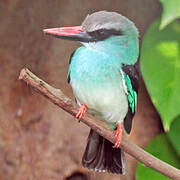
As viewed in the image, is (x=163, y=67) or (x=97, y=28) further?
(x=163, y=67)

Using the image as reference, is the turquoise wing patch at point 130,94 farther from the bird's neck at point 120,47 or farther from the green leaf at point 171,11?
the green leaf at point 171,11

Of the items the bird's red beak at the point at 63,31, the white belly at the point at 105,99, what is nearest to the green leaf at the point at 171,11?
the white belly at the point at 105,99

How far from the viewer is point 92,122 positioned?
1.82 meters

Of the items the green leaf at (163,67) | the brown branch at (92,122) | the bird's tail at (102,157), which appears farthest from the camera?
the green leaf at (163,67)

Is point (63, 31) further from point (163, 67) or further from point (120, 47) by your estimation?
point (163, 67)

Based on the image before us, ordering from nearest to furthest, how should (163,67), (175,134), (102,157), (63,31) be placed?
1. (63,31)
2. (102,157)
3. (163,67)
4. (175,134)

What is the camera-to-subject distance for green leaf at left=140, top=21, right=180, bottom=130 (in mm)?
2590

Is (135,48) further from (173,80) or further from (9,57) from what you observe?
(9,57)

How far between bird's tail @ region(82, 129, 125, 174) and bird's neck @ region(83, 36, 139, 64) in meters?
0.53

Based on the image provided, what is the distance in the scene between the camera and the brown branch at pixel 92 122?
63.7 inches

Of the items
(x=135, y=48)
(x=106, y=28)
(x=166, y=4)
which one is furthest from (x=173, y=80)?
(x=106, y=28)

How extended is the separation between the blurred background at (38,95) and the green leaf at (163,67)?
0.41m

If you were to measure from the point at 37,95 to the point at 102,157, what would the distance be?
1042 mm

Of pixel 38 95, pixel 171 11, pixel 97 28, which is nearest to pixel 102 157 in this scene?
pixel 97 28
